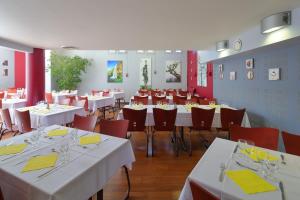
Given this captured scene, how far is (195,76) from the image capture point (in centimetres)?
877

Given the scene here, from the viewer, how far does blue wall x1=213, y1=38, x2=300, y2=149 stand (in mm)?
3031

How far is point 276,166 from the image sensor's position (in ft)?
4.67

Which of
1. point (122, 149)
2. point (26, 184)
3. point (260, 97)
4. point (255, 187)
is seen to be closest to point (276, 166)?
point (255, 187)

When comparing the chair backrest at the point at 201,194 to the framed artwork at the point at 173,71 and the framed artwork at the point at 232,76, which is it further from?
the framed artwork at the point at 173,71

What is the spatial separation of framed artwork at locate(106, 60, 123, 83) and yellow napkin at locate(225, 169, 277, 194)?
963cm

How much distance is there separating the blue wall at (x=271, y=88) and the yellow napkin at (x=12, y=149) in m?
3.63

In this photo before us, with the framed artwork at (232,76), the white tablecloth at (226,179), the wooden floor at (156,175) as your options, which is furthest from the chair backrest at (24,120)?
the framed artwork at (232,76)

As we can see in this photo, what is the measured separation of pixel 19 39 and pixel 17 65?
5.51 metres

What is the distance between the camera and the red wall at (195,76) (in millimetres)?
6855

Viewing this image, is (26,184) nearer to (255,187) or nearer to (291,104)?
(255,187)

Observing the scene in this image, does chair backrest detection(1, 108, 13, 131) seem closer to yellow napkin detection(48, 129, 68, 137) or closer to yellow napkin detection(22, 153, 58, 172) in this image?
yellow napkin detection(48, 129, 68, 137)

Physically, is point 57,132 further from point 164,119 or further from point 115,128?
point 164,119

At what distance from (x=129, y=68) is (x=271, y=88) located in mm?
7906

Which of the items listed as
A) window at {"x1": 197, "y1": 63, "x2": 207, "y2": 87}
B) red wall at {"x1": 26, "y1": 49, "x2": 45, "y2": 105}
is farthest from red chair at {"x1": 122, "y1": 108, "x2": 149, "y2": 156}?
window at {"x1": 197, "y1": 63, "x2": 207, "y2": 87}
